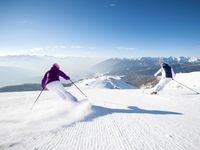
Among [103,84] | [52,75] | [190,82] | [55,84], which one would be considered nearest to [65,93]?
[55,84]

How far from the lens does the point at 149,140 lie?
508 cm

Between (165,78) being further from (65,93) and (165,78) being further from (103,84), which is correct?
(103,84)

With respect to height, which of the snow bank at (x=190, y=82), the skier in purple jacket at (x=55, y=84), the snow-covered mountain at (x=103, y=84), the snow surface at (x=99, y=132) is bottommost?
the snow-covered mountain at (x=103, y=84)

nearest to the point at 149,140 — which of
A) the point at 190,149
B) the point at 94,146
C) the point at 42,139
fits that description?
the point at 190,149

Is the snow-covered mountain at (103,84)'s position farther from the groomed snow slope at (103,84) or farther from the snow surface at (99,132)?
the snow surface at (99,132)

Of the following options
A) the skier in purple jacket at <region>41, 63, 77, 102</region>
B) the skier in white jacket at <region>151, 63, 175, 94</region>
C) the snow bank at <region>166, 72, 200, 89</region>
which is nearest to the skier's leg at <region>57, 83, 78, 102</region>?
the skier in purple jacket at <region>41, 63, 77, 102</region>

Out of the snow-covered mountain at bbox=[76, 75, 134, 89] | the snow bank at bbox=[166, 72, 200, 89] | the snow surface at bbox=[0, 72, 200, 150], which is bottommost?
the snow-covered mountain at bbox=[76, 75, 134, 89]

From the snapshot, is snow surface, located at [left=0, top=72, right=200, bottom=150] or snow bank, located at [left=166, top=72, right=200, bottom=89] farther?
snow bank, located at [left=166, top=72, right=200, bottom=89]

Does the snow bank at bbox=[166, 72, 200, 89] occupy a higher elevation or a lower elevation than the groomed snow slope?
higher

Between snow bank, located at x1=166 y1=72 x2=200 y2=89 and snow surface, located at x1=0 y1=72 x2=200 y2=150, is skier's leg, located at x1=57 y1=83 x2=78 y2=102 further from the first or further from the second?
snow bank, located at x1=166 y1=72 x2=200 y2=89

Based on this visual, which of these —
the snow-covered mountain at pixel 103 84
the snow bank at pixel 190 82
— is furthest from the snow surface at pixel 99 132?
the snow-covered mountain at pixel 103 84

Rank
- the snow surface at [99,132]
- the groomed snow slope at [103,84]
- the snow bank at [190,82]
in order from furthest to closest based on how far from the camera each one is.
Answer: the groomed snow slope at [103,84] < the snow bank at [190,82] < the snow surface at [99,132]

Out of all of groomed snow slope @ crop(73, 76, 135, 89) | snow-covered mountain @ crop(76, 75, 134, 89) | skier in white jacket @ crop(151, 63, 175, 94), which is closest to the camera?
skier in white jacket @ crop(151, 63, 175, 94)

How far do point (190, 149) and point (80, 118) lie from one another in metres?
4.00
